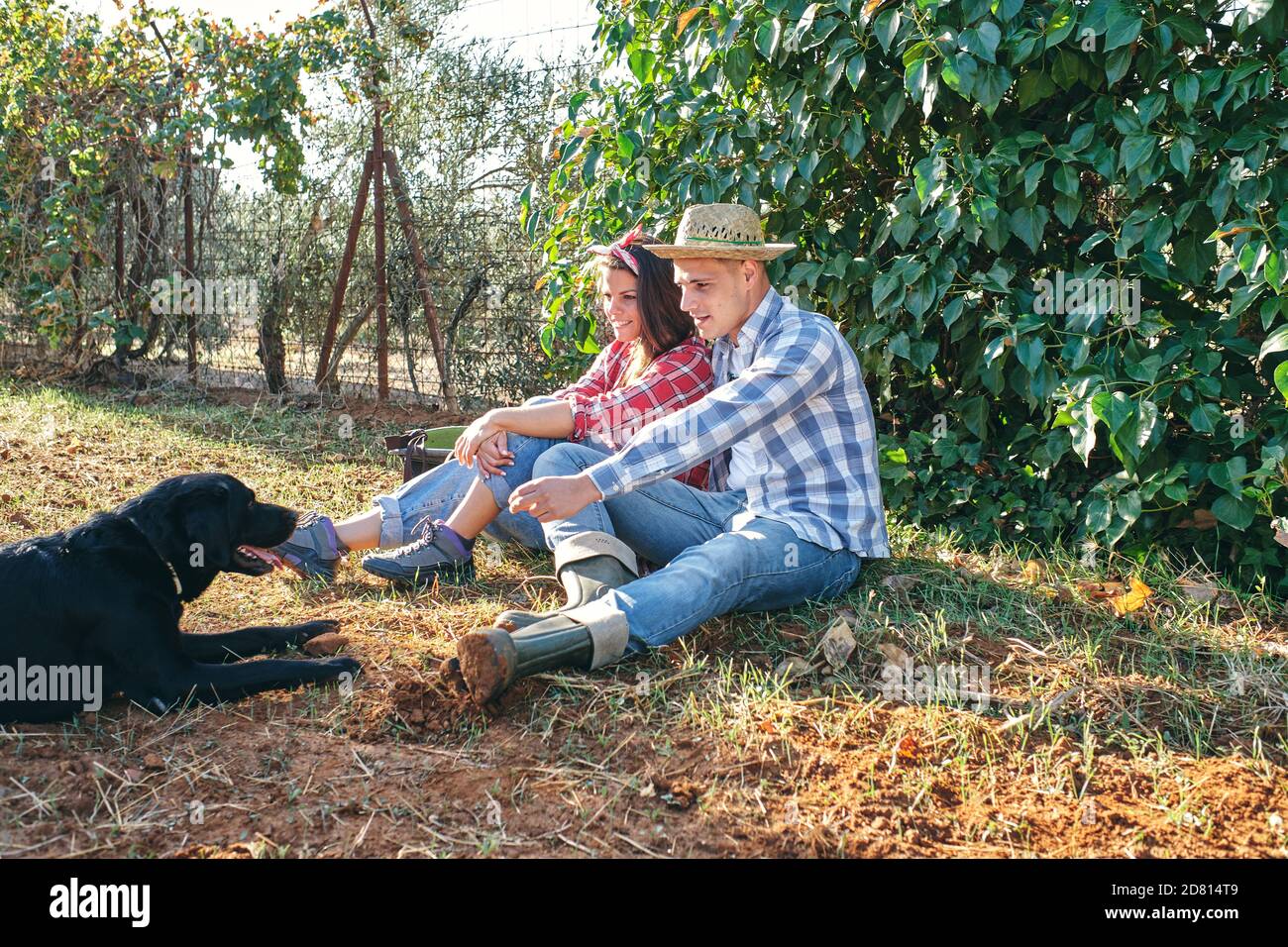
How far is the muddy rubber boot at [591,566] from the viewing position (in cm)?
285

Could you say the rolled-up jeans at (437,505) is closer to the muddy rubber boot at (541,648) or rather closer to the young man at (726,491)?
the young man at (726,491)

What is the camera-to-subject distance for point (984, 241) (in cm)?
368

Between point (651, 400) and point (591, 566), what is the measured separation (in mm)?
734

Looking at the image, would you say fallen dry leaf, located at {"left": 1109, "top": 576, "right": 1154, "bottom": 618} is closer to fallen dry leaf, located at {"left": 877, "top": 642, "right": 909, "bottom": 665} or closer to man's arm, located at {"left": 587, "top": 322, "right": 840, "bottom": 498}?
fallen dry leaf, located at {"left": 877, "top": 642, "right": 909, "bottom": 665}

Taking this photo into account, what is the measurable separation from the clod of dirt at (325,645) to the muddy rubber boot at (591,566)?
A: 18.2 inches

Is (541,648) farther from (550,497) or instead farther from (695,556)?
(695,556)

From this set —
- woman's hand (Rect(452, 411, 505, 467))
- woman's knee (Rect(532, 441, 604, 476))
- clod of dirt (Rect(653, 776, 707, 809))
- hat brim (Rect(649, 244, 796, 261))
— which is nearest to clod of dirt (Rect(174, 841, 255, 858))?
clod of dirt (Rect(653, 776, 707, 809))

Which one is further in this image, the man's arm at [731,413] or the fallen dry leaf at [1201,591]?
the fallen dry leaf at [1201,591]

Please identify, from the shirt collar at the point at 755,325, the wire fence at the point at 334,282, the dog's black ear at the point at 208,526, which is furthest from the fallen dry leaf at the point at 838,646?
the wire fence at the point at 334,282

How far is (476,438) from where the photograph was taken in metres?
3.45

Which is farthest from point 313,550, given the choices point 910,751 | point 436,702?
point 910,751
